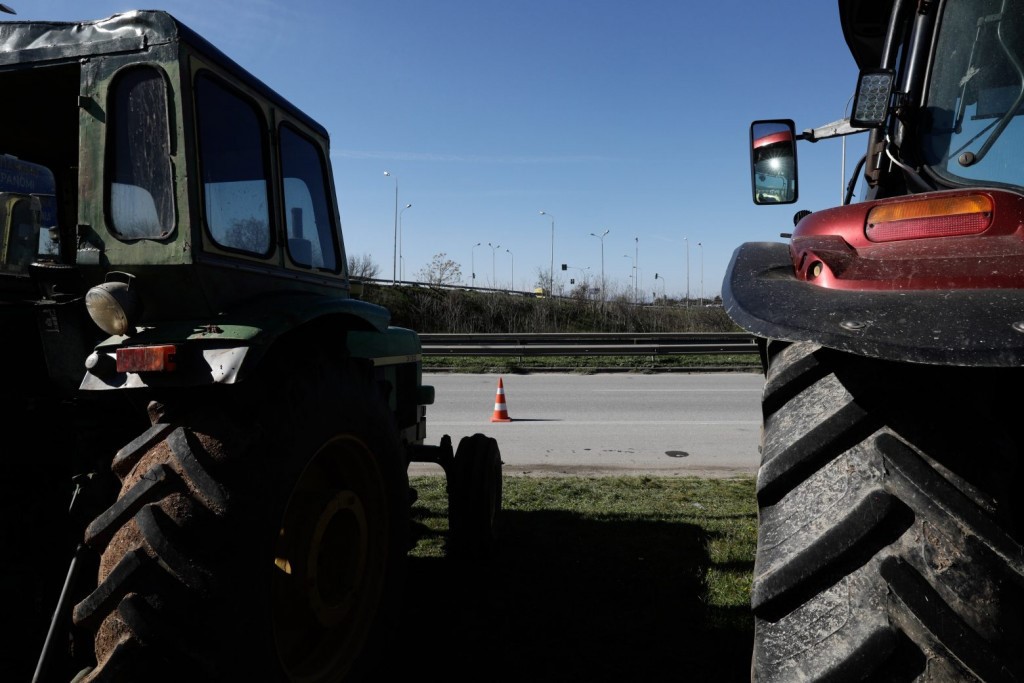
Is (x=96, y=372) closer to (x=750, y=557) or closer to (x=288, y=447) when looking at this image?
(x=288, y=447)

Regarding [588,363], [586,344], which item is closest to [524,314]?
[586,344]

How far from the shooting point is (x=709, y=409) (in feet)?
38.7

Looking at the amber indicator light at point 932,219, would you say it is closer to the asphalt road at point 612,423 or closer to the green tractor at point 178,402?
the green tractor at point 178,402

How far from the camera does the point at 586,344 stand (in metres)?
19.3

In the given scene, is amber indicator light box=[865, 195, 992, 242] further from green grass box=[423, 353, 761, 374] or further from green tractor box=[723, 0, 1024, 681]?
green grass box=[423, 353, 761, 374]

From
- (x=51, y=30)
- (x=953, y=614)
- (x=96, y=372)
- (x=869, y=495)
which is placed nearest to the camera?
(x=953, y=614)

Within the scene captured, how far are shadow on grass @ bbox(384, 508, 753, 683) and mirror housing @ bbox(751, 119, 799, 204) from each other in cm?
203

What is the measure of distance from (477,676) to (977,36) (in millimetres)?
3003

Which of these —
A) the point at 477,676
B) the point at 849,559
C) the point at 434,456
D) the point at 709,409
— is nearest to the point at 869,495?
the point at 849,559

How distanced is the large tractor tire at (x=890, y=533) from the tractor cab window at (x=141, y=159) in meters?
2.04

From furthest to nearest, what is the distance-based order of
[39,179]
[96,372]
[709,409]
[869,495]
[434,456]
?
[709,409] → [434,456] → [39,179] → [96,372] → [869,495]

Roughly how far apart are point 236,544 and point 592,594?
237 cm

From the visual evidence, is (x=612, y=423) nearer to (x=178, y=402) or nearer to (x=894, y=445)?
(x=178, y=402)

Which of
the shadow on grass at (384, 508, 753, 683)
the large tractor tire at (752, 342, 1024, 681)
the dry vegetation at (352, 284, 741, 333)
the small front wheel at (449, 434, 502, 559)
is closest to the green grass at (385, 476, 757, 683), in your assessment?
the shadow on grass at (384, 508, 753, 683)
